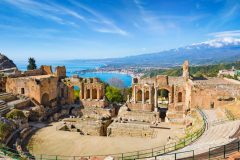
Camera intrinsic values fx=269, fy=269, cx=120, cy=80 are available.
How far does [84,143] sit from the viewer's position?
3272cm

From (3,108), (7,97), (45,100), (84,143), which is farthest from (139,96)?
(3,108)

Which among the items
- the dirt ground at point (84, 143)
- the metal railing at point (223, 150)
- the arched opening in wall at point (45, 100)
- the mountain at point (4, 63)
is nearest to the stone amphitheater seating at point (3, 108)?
the dirt ground at point (84, 143)

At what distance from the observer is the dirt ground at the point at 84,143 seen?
3016cm

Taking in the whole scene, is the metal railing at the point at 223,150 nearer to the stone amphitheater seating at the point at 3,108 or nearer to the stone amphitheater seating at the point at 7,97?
the stone amphitheater seating at the point at 3,108

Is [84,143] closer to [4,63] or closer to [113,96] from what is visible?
[113,96]

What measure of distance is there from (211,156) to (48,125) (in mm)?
27304

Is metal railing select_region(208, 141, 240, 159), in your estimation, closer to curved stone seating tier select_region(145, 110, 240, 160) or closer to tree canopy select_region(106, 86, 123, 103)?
curved stone seating tier select_region(145, 110, 240, 160)

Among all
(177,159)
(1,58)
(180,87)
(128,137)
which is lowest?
(128,137)

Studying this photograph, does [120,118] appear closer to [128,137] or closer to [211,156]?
[128,137]

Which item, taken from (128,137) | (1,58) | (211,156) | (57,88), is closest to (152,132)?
(128,137)

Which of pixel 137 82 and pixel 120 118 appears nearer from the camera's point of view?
pixel 120 118

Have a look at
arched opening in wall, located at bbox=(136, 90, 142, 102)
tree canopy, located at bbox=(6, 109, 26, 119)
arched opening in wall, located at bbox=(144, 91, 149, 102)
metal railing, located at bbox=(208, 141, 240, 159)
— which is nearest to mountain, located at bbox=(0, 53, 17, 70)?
tree canopy, located at bbox=(6, 109, 26, 119)

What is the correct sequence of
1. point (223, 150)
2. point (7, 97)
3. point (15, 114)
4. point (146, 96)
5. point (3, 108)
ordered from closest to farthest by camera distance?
point (223, 150), point (15, 114), point (3, 108), point (7, 97), point (146, 96)

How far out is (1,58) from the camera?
69938 millimetres
